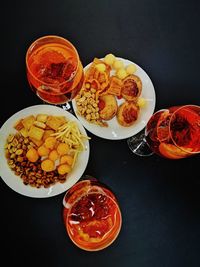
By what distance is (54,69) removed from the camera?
968 millimetres

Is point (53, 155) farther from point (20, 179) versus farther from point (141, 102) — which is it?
point (141, 102)

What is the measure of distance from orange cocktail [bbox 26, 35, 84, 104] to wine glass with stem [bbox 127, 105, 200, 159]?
0.21 m

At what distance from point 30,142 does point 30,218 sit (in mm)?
185

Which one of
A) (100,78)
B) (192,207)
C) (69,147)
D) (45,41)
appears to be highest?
(45,41)

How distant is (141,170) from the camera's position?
1070 millimetres

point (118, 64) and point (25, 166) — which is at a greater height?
point (118, 64)

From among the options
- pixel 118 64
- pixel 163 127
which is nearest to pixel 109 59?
pixel 118 64

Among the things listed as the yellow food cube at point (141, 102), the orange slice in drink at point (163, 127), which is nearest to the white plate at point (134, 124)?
the yellow food cube at point (141, 102)

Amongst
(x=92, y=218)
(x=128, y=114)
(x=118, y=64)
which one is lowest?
(x=92, y=218)

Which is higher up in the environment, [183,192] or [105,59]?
[105,59]

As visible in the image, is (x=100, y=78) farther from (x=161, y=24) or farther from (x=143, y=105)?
(x=161, y=24)

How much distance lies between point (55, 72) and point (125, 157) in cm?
28

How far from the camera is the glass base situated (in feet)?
3.54

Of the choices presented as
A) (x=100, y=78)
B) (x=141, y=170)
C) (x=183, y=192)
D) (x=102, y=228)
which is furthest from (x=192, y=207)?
(x=100, y=78)
